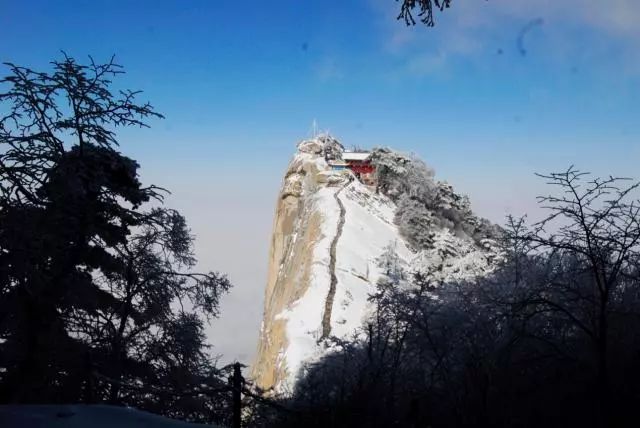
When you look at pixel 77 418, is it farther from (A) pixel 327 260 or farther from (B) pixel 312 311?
(A) pixel 327 260

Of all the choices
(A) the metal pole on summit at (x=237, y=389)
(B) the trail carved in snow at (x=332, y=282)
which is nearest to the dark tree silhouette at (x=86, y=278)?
(A) the metal pole on summit at (x=237, y=389)

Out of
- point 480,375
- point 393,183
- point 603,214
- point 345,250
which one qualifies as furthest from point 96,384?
point 393,183

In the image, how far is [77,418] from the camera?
368cm

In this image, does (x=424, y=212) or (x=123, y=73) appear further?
(x=424, y=212)

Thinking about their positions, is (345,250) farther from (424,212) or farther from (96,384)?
Result: (96,384)

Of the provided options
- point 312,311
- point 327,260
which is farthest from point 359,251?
point 312,311

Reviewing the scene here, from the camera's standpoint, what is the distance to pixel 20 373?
6.20 metres

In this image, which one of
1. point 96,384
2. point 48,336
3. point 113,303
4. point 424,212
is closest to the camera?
point 48,336

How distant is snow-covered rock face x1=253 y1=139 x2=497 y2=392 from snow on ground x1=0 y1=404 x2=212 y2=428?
23.3 ft

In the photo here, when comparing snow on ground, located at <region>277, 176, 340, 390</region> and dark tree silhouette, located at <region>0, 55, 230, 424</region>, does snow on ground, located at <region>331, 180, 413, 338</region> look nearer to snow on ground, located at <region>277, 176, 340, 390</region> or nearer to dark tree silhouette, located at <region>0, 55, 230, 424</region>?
snow on ground, located at <region>277, 176, 340, 390</region>

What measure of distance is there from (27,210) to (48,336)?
2.61 meters

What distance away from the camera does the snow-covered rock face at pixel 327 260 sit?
17.5 meters

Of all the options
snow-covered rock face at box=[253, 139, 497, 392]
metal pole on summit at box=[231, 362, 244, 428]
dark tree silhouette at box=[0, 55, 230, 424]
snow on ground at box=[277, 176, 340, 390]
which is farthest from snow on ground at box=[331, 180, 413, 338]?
metal pole on summit at box=[231, 362, 244, 428]

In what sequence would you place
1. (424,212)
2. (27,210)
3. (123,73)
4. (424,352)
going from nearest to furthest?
(27,210), (123,73), (424,352), (424,212)
